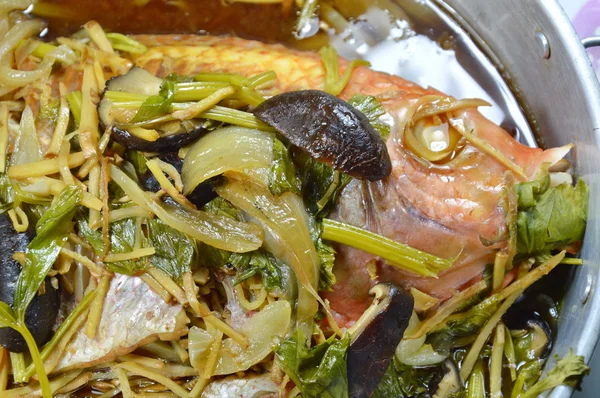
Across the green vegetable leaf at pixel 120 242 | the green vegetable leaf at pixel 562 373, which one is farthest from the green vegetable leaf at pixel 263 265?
the green vegetable leaf at pixel 562 373

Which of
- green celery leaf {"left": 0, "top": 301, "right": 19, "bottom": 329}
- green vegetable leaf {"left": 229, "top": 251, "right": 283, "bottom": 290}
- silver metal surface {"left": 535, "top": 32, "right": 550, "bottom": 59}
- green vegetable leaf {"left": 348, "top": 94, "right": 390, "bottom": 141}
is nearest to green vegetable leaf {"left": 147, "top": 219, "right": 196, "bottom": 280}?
green vegetable leaf {"left": 229, "top": 251, "right": 283, "bottom": 290}

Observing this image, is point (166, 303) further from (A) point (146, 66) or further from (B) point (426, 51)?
(B) point (426, 51)

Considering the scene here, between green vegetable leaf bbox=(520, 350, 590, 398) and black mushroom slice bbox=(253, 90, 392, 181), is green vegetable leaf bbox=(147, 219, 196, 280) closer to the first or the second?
black mushroom slice bbox=(253, 90, 392, 181)

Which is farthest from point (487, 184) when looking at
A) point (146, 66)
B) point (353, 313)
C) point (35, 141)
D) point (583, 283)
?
point (35, 141)

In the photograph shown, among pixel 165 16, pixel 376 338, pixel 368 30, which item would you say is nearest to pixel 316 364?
pixel 376 338

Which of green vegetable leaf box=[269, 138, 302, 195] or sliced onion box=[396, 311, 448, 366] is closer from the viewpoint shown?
green vegetable leaf box=[269, 138, 302, 195]
